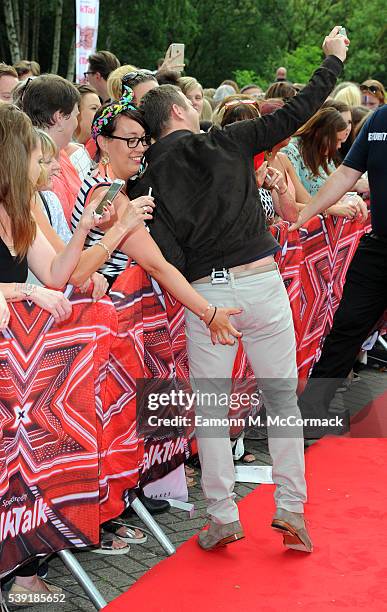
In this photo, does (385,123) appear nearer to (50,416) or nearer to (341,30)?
(341,30)

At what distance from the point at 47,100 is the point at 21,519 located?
2.45 meters

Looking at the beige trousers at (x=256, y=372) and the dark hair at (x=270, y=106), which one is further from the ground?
the dark hair at (x=270, y=106)

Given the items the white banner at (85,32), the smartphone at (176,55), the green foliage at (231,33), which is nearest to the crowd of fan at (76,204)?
the smartphone at (176,55)

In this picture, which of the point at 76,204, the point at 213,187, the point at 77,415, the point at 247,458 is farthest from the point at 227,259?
the point at 247,458

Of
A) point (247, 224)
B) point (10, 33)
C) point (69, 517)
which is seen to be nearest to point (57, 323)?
point (69, 517)

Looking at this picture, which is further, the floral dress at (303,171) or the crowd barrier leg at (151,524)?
the floral dress at (303,171)

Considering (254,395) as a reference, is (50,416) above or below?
above

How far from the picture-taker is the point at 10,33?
33906 mm

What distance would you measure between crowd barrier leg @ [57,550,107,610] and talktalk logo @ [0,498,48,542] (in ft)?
0.84

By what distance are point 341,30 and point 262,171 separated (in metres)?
0.84

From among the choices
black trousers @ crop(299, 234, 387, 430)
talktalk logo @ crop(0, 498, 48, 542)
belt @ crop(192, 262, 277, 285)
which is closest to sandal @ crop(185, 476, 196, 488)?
black trousers @ crop(299, 234, 387, 430)

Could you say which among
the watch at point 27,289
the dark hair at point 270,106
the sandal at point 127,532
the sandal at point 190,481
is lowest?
the sandal at point 190,481

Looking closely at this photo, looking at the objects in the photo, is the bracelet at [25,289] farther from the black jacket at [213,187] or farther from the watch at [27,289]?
the black jacket at [213,187]

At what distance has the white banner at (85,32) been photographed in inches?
574
